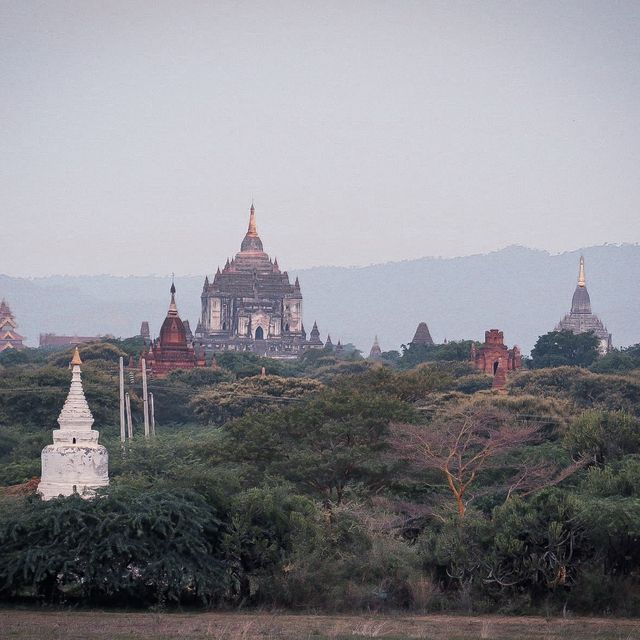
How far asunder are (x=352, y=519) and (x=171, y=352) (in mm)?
63269

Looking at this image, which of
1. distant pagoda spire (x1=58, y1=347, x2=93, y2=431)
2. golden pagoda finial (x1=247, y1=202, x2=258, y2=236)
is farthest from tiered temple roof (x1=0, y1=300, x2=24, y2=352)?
distant pagoda spire (x1=58, y1=347, x2=93, y2=431)

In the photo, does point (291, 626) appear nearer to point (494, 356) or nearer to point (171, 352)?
point (494, 356)

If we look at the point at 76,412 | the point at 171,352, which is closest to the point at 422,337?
the point at 171,352

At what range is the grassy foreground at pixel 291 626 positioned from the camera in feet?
73.5

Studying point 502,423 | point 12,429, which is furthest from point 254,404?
point 502,423

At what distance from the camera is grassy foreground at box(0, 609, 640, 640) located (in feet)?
73.5

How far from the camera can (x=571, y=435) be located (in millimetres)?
39125

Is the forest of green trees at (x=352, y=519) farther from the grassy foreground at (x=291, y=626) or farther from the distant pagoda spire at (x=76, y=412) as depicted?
the distant pagoda spire at (x=76, y=412)

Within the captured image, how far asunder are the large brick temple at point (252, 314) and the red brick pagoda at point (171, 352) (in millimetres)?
54861

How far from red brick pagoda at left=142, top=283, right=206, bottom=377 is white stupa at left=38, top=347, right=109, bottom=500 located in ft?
189

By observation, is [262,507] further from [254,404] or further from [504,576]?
[254,404]

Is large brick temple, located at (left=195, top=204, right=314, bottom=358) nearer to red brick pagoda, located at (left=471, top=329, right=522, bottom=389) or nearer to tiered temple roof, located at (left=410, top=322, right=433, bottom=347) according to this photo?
tiered temple roof, located at (left=410, top=322, right=433, bottom=347)

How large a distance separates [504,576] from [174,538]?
4784 mm

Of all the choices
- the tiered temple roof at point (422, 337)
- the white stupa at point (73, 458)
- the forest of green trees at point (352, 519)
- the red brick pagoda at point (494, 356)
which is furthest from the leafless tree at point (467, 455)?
the tiered temple roof at point (422, 337)
